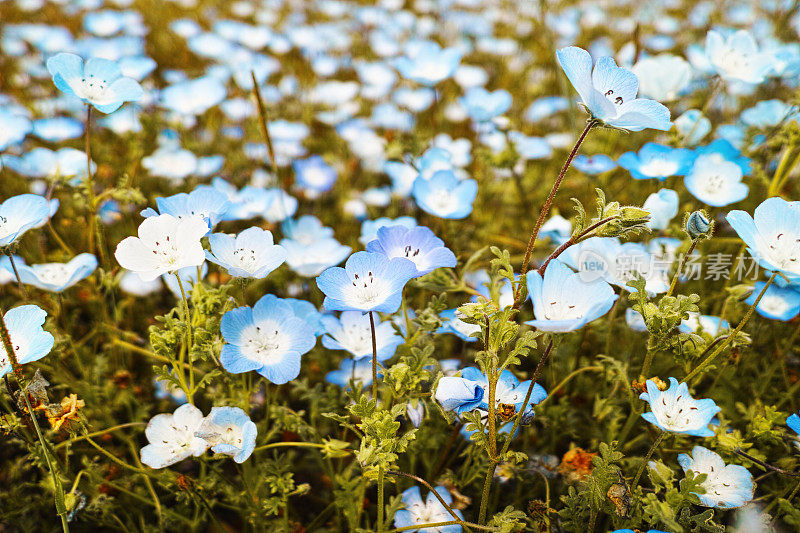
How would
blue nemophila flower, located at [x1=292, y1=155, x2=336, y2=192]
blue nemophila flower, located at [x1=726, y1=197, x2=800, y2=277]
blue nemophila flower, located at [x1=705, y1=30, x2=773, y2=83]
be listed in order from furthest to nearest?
blue nemophila flower, located at [x1=292, y1=155, x2=336, y2=192] < blue nemophila flower, located at [x1=705, y1=30, x2=773, y2=83] < blue nemophila flower, located at [x1=726, y1=197, x2=800, y2=277]

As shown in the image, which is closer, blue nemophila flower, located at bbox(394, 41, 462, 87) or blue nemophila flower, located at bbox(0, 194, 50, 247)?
blue nemophila flower, located at bbox(0, 194, 50, 247)

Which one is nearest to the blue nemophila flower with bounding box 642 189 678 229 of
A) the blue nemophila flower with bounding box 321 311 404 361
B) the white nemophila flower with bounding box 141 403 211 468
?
the blue nemophila flower with bounding box 321 311 404 361

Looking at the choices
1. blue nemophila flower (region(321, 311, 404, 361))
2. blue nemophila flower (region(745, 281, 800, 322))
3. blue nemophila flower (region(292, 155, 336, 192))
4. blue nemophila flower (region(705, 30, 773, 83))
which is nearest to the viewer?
blue nemophila flower (region(321, 311, 404, 361))

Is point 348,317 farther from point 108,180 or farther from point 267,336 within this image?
point 108,180

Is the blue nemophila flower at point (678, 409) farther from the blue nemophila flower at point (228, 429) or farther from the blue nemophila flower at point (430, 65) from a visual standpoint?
the blue nemophila flower at point (430, 65)

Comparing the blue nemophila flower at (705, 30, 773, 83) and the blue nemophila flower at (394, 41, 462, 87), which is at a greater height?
the blue nemophila flower at (705, 30, 773, 83)

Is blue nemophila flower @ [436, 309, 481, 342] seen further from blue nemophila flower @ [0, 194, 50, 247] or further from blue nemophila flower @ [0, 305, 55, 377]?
blue nemophila flower @ [0, 194, 50, 247]

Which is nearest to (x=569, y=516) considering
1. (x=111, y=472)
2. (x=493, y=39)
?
(x=111, y=472)
